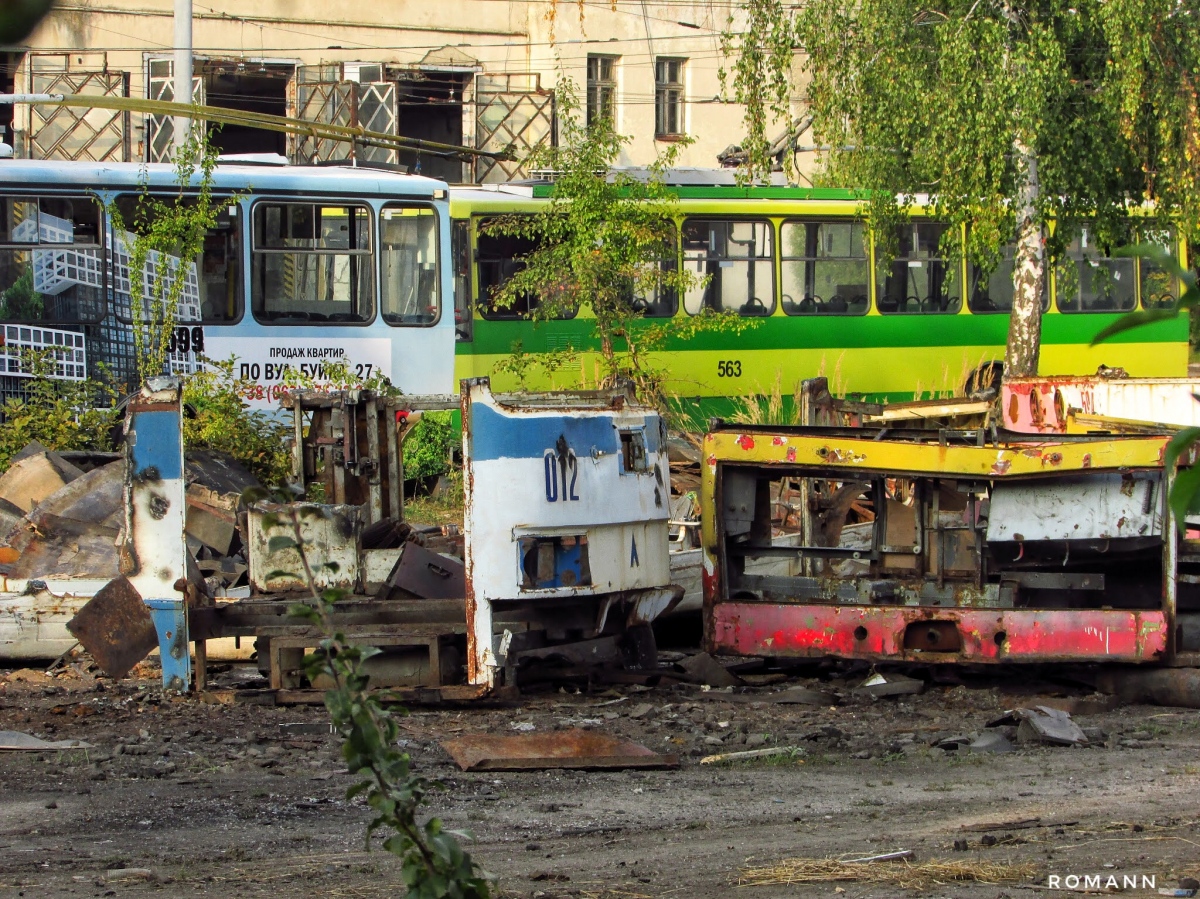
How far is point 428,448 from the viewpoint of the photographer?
15297mm

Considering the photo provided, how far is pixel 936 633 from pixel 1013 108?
10.0 m

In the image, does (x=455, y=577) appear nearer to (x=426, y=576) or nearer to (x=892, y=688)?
(x=426, y=576)

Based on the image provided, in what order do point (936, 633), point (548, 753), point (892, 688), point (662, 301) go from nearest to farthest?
point (548, 753), point (936, 633), point (892, 688), point (662, 301)

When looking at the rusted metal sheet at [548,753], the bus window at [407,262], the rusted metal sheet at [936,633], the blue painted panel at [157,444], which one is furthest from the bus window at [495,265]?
the rusted metal sheet at [548,753]

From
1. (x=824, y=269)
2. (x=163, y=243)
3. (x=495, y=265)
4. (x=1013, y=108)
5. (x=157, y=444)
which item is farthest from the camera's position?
(x=824, y=269)

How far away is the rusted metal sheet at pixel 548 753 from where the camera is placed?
567 centimetres

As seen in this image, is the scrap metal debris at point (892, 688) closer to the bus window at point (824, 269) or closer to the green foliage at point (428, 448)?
the green foliage at point (428, 448)

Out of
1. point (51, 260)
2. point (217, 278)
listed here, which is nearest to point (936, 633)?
point (217, 278)

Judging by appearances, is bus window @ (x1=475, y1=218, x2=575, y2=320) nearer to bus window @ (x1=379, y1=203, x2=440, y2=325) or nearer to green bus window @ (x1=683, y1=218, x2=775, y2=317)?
green bus window @ (x1=683, y1=218, x2=775, y2=317)

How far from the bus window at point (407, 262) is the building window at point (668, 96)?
17748 mm

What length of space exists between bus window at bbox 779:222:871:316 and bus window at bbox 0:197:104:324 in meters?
8.88

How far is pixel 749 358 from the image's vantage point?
1894cm

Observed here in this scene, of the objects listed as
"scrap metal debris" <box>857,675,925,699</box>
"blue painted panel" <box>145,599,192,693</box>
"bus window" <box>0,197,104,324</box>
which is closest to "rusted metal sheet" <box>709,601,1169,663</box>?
"scrap metal debris" <box>857,675,925,699</box>

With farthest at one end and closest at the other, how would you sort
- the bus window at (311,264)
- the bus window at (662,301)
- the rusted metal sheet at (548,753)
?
1. the bus window at (662,301)
2. the bus window at (311,264)
3. the rusted metal sheet at (548,753)
